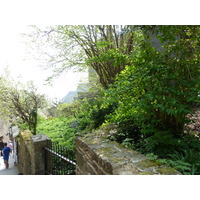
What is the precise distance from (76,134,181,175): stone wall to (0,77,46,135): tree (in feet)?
20.1

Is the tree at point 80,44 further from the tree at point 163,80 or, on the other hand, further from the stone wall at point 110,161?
the stone wall at point 110,161

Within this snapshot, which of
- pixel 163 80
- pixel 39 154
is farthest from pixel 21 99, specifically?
pixel 163 80

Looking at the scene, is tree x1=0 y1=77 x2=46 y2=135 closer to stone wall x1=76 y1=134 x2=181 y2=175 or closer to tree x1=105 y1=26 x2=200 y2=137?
stone wall x1=76 y1=134 x2=181 y2=175

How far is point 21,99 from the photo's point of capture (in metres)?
8.23

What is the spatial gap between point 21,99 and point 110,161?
736 centimetres

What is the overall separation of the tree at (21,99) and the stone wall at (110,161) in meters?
6.13

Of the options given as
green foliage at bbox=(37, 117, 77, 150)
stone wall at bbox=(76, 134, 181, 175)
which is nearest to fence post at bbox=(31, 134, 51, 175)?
stone wall at bbox=(76, 134, 181, 175)

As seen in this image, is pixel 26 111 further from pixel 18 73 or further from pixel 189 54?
pixel 189 54

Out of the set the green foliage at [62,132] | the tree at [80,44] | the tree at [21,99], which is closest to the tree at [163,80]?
the tree at [80,44]

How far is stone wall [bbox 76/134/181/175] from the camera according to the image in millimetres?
1732

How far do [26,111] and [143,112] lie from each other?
6967mm

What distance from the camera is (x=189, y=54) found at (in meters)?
2.73

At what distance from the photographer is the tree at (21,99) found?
8188mm
